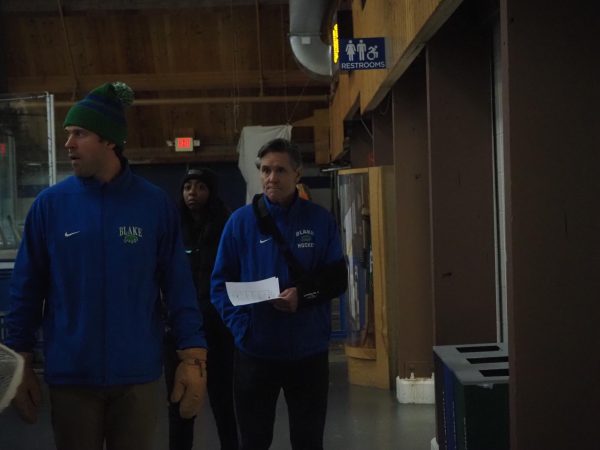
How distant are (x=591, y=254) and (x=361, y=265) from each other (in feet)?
14.4

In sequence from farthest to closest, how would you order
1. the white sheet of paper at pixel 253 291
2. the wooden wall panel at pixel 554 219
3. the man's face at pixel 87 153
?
1. the white sheet of paper at pixel 253 291
2. the wooden wall panel at pixel 554 219
3. the man's face at pixel 87 153

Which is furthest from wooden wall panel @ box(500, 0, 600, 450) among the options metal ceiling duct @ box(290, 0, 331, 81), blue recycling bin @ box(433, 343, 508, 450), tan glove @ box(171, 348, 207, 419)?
metal ceiling duct @ box(290, 0, 331, 81)

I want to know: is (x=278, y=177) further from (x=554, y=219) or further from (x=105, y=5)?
(x=105, y=5)

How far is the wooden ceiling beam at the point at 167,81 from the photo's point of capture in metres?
13.8

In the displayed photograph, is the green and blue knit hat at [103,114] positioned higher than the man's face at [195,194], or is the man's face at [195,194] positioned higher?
the green and blue knit hat at [103,114]

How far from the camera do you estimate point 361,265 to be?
7199mm

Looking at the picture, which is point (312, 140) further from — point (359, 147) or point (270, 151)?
point (270, 151)

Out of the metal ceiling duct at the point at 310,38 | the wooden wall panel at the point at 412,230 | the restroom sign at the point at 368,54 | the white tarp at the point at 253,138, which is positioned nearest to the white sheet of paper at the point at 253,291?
the restroom sign at the point at 368,54

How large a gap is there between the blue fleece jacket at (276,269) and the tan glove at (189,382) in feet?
2.04

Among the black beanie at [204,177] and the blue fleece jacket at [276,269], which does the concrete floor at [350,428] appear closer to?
the black beanie at [204,177]

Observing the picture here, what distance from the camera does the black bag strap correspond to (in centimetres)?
327

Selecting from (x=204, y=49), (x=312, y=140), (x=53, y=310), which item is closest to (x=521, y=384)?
(x=53, y=310)

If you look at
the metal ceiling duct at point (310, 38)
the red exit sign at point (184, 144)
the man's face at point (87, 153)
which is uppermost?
the metal ceiling duct at point (310, 38)

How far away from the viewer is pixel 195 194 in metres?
4.26
